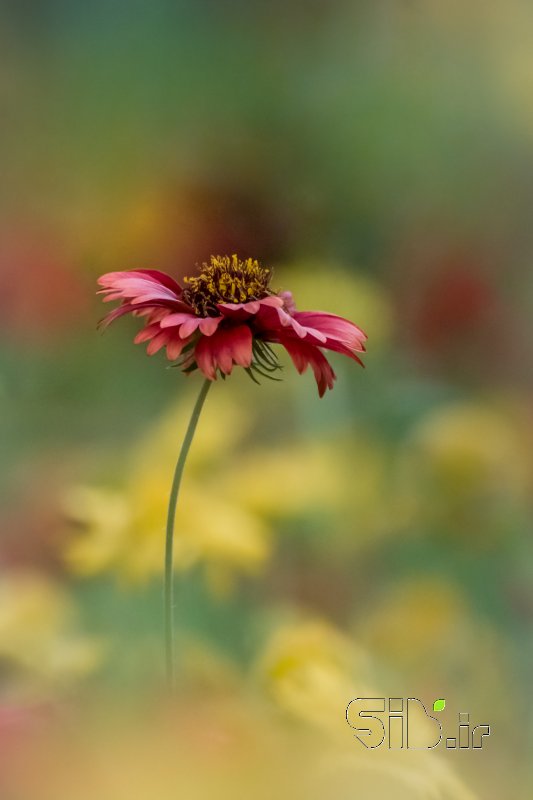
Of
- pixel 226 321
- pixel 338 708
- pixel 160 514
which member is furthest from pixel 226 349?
pixel 338 708

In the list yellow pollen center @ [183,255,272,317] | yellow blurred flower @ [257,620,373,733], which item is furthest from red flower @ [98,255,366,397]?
yellow blurred flower @ [257,620,373,733]

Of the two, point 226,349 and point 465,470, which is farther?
point 465,470

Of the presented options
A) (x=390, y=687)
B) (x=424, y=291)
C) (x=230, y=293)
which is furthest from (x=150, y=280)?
(x=390, y=687)

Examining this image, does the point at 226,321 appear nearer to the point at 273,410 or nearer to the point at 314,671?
the point at 273,410

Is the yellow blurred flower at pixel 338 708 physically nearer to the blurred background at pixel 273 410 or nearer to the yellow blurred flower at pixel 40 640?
the blurred background at pixel 273 410

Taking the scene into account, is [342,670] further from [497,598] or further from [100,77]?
[100,77]

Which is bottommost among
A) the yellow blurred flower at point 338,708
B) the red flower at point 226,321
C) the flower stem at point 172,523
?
the yellow blurred flower at point 338,708

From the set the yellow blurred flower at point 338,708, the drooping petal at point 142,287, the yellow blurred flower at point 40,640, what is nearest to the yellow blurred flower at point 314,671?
the yellow blurred flower at point 338,708
